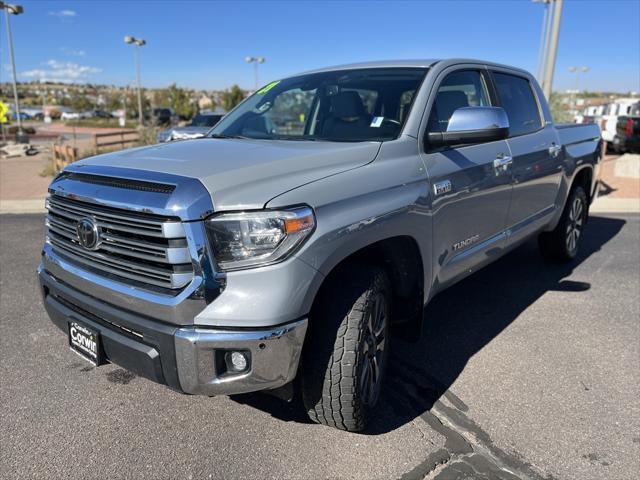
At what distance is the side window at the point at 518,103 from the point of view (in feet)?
14.0

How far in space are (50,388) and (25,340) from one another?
2.79 ft

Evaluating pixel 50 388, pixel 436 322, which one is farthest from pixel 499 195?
pixel 50 388

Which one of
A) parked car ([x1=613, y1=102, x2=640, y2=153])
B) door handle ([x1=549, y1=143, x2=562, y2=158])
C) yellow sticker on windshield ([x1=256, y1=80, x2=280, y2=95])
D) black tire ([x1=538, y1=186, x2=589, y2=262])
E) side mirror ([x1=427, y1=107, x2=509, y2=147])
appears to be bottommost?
black tire ([x1=538, y1=186, x2=589, y2=262])

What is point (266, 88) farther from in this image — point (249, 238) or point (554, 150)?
point (554, 150)

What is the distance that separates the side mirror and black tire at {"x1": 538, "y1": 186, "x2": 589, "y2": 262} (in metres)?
2.76

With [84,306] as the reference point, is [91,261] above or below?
above

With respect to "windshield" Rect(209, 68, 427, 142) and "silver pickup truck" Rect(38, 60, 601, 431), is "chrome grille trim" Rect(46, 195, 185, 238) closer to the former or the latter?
"silver pickup truck" Rect(38, 60, 601, 431)

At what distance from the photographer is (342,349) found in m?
2.46

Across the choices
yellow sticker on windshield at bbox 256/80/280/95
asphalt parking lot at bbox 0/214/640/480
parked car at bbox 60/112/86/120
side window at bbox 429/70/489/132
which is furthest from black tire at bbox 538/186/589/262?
parked car at bbox 60/112/86/120

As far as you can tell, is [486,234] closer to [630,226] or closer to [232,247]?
[232,247]

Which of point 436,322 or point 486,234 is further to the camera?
point 436,322

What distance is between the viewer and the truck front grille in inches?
86.0

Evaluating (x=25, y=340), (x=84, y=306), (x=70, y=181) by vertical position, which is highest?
(x=70, y=181)

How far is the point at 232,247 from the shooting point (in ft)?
7.22
